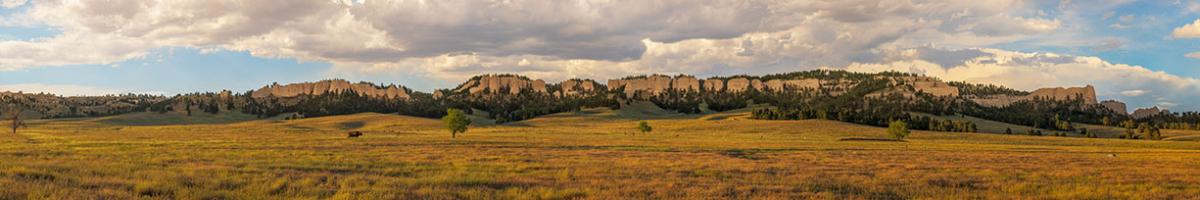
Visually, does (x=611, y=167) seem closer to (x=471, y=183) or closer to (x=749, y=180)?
(x=749, y=180)

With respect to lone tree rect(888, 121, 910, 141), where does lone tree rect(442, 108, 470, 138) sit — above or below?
above

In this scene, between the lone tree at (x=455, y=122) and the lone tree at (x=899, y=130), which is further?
the lone tree at (x=899, y=130)

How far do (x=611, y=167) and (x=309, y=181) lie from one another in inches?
556

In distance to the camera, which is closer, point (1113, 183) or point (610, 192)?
point (610, 192)

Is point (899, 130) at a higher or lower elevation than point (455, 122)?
lower

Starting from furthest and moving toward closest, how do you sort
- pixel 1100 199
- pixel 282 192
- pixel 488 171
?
1. pixel 488 171
2. pixel 1100 199
3. pixel 282 192

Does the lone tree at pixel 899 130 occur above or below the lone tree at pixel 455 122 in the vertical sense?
below

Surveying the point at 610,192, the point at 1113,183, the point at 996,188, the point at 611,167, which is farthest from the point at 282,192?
the point at 1113,183

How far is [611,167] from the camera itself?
3375 cm

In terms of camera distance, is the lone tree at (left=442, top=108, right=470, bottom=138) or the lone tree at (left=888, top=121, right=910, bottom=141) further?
the lone tree at (left=888, top=121, right=910, bottom=141)

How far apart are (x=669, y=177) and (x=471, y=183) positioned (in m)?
7.90

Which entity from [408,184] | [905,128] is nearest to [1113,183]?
[408,184]

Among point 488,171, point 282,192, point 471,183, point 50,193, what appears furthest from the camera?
point 488,171

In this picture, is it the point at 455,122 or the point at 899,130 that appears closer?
the point at 455,122
